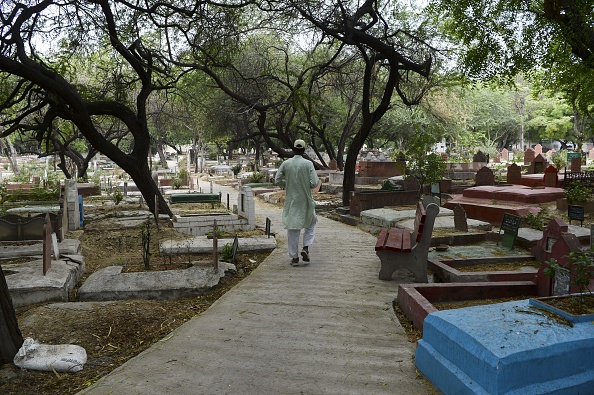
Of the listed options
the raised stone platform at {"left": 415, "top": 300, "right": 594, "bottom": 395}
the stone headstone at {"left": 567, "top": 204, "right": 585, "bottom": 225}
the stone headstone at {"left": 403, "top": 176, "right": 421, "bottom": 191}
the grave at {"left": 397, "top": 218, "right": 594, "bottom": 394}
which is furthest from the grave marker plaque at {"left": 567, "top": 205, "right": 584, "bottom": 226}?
the raised stone platform at {"left": 415, "top": 300, "right": 594, "bottom": 395}

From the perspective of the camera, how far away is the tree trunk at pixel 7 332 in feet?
12.4

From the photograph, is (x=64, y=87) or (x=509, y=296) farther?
(x=64, y=87)

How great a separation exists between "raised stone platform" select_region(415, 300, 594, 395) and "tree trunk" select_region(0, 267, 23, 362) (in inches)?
121

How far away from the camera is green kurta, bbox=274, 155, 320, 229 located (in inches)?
288

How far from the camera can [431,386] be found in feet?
10.9

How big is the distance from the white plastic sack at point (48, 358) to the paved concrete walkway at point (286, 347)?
0.37 metres

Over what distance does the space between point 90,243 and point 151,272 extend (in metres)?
3.68

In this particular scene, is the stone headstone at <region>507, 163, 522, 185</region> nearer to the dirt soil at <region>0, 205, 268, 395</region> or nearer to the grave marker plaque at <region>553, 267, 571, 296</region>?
the dirt soil at <region>0, 205, 268, 395</region>

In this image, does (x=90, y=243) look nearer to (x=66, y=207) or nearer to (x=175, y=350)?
(x=66, y=207)

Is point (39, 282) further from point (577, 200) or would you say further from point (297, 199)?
point (577, 200)

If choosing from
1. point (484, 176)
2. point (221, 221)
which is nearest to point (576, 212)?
point (221, 221)

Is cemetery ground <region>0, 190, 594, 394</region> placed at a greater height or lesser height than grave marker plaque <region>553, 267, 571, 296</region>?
lesser

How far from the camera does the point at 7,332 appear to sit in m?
3.82

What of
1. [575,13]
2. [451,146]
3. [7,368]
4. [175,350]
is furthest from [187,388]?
[451,146]
